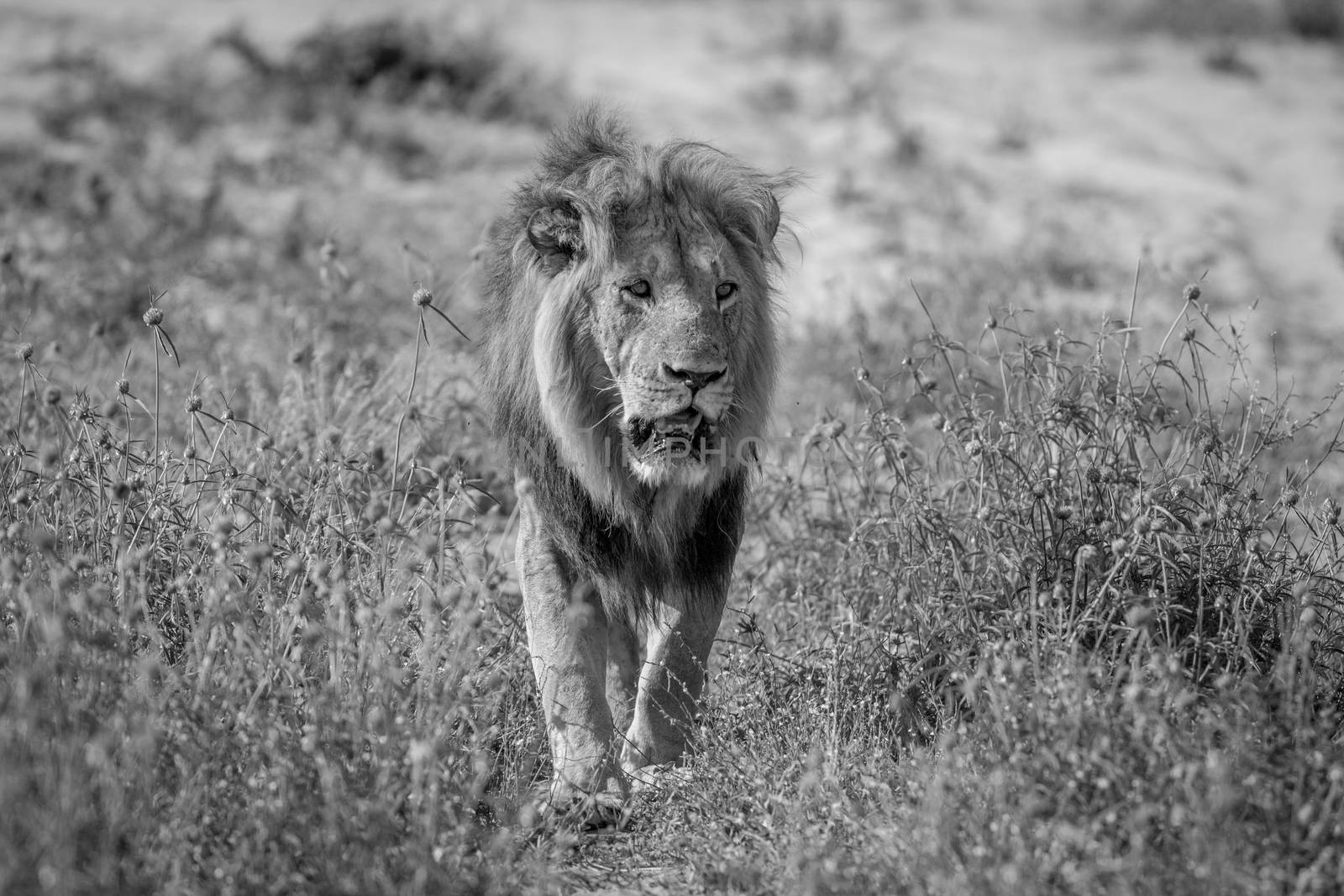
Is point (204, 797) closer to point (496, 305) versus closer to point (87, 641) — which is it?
point (87, 641)

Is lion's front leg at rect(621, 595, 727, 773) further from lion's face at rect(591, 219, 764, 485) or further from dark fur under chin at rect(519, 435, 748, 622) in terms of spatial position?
lion's face at rect(591, 219, 764, 485)

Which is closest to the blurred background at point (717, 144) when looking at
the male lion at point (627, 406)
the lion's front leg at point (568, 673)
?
the male lion at point (627, 406)

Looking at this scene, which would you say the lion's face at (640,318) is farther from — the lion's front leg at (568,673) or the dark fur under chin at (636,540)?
the lion's front leg at (568,673)

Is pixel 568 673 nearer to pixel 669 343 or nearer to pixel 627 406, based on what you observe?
pixel 627 406

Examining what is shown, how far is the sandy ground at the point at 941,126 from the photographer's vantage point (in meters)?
9.25

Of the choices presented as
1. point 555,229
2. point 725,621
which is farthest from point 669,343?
point 725,621

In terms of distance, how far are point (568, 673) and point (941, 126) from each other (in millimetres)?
8397

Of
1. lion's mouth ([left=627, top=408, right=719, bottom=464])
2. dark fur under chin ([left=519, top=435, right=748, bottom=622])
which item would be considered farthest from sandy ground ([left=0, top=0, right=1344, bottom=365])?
lion's mouth ([left=627, top=408, right=719, bottom=464])

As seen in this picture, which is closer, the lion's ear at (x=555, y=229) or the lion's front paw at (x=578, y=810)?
the lion's front paw at (x=578, y=810)

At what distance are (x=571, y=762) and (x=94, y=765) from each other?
1.42m

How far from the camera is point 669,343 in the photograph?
3.81 metres

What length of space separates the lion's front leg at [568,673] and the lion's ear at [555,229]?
753 millimetres

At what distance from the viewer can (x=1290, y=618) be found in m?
4.00

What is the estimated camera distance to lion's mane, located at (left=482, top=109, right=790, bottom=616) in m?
4.02
